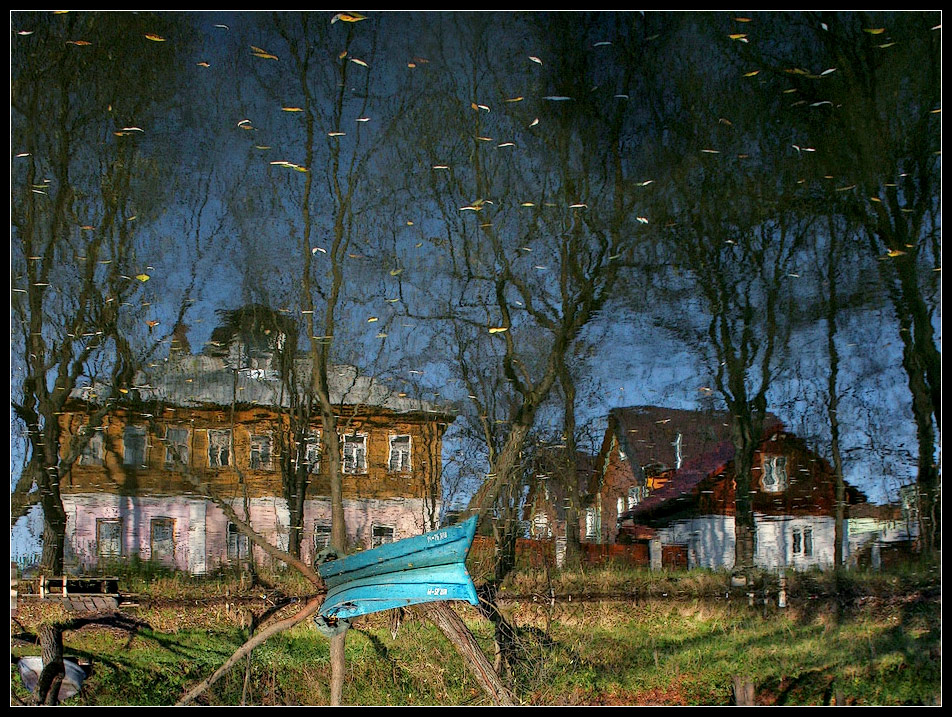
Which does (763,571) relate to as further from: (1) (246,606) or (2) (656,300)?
(1) (246,606)

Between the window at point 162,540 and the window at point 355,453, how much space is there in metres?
0.94

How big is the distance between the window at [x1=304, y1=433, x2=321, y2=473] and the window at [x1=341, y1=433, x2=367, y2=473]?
134 mm

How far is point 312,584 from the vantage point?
459 cm

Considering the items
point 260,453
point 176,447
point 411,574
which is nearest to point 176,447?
point 176,447

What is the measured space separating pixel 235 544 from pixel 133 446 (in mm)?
729

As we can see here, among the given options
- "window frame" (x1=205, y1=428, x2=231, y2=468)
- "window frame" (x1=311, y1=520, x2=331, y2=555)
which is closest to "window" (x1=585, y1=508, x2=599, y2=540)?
"window frame" (x1=311, y1=520, x2=331, y2=555)

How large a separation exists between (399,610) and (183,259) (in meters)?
2.14

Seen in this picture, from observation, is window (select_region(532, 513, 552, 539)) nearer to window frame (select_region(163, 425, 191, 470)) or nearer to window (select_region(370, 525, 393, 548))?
window (select_region(370, 525, 393, 548))

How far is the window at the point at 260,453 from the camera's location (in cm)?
468

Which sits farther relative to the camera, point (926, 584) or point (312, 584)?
point (926, 584)

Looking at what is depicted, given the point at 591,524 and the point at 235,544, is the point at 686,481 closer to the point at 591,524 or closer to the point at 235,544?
the point at 591,524

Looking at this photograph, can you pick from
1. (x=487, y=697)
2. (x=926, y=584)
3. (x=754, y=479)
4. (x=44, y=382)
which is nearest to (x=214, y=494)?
(x=44, y=382)

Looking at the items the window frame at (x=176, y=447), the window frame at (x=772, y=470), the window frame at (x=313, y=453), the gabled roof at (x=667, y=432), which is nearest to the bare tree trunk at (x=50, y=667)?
the window frame at (x=176, y=447)

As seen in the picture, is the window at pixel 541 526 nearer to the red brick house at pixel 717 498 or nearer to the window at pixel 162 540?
the red brick house at pixel 717 498
